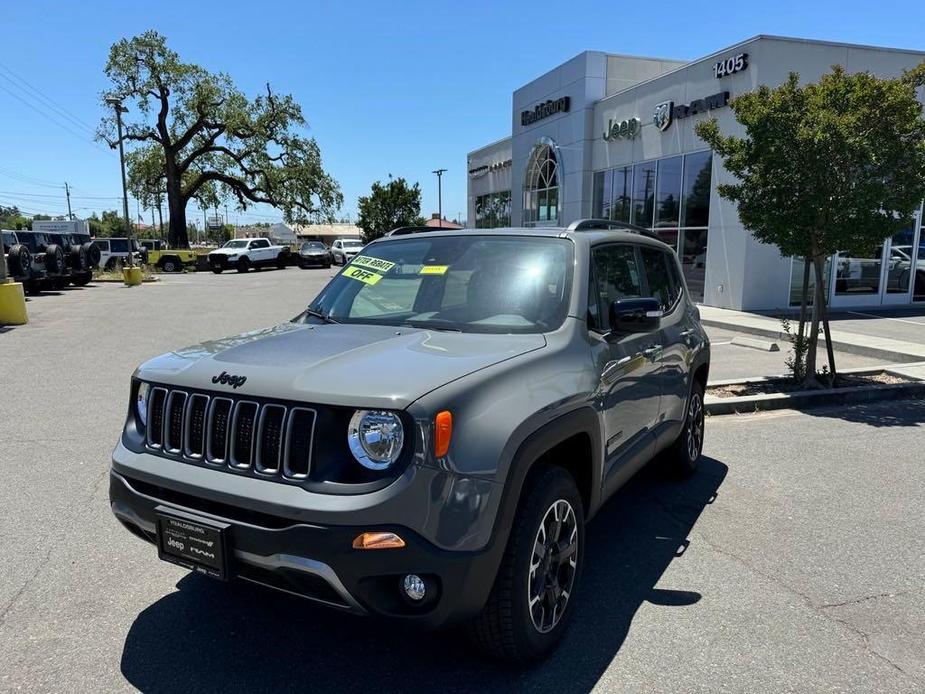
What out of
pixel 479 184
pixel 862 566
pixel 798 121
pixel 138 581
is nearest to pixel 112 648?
pixel 138 581

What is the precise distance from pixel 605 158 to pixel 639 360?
60.5 ft

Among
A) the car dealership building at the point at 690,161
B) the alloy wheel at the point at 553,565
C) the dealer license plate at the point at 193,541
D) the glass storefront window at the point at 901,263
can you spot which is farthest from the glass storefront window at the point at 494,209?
the dealer license plate at the point at 193,541

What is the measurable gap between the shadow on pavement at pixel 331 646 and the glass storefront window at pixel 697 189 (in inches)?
575

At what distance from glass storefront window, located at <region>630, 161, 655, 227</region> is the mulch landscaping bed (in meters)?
10.8

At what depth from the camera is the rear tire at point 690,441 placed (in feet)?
15.9

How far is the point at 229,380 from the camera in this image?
8.45 ft

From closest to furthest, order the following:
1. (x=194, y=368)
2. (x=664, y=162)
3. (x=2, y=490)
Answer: (x=194, y=368)
(x=2, y=490)
(x=664, y=162)

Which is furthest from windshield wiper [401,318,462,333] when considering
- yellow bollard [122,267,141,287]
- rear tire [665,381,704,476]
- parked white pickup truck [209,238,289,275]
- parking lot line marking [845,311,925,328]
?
parked white pickup truck [209,238,289,275]

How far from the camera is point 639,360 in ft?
12.2

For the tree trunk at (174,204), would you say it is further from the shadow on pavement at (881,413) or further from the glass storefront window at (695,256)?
the shadow on pavement at (881,413)

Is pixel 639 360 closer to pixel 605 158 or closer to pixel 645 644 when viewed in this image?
pixel 645 644

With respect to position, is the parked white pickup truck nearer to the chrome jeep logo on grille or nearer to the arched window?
the arched window

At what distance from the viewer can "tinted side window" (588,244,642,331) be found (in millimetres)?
3461

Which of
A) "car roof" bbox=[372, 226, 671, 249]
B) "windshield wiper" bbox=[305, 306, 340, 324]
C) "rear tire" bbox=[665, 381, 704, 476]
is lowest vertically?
"rear tire" bbox=[665, 381, 704, 476]
